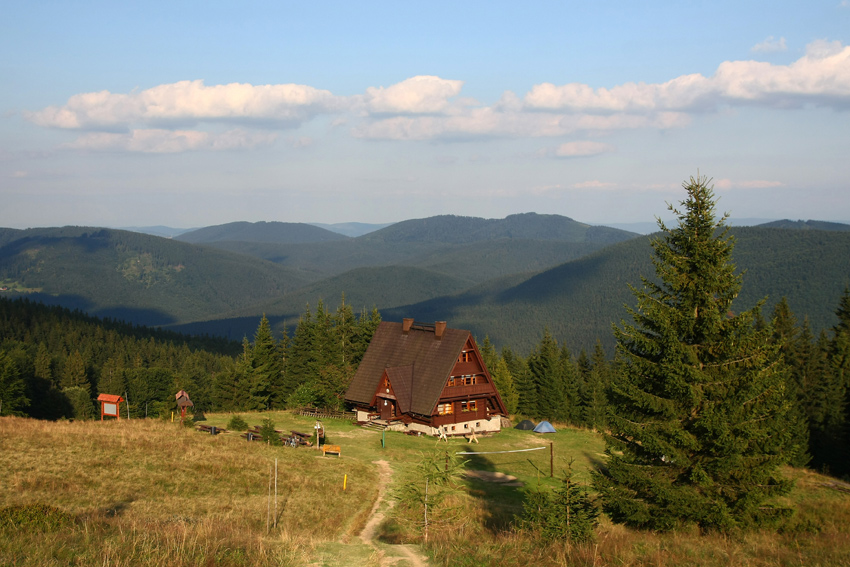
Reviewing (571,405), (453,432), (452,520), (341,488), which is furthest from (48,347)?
(452,520)

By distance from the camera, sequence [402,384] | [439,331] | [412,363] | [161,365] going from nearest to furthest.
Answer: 1. [402,384]
2. [412,363]
3. [439,331]
4. [161,365]

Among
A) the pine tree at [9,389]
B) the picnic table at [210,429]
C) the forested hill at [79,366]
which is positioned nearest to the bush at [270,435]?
the picnic table at [210,429]

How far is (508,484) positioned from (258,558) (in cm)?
2282

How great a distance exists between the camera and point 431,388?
48.3 m

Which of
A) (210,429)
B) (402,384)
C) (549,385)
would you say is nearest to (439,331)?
(402,384)

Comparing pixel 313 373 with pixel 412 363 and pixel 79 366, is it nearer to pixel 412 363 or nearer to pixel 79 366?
pixel 412 363

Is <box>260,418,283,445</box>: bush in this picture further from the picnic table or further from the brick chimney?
the brick chimney

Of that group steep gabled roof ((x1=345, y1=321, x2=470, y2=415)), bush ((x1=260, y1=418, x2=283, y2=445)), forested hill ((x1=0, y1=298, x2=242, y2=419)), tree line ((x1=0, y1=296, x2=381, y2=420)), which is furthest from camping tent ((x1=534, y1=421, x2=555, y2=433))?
forested hill ((x1=0, y1=298, x2=242, y2=419))

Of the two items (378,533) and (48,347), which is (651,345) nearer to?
(378,533)

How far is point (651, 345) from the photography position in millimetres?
21078

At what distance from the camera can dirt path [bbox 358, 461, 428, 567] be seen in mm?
16078

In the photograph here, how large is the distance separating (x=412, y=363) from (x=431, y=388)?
12.2 ft

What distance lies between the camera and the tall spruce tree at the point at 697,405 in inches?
774

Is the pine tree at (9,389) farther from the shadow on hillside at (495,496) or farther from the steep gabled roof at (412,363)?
the shadow on hillside at (495,496)
